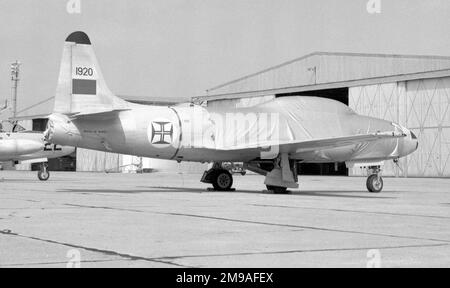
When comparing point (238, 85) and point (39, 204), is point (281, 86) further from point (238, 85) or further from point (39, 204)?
point (39, 204)

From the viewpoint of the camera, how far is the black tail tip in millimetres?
21953

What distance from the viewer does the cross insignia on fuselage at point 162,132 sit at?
73.8 ft

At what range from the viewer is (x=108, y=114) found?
71.3 feet

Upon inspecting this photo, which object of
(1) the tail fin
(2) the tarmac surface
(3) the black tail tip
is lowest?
(2) the tarmac surface

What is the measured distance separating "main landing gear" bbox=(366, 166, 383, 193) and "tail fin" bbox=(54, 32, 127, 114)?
9940 millimetres

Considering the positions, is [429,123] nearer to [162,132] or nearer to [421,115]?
[421,115]

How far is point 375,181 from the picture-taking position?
25.5 meters

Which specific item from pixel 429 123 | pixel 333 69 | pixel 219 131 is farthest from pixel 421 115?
pixel 219 131

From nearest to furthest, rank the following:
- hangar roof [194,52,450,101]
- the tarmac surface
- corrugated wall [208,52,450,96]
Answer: the tarmac surface, hangar roof [194,52,450,101], corrugated wall [208,52,450,96]

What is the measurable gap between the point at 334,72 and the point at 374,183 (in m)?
32.4

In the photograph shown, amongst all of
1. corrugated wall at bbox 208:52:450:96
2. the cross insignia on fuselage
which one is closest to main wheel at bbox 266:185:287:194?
the cross insignia on fuselage

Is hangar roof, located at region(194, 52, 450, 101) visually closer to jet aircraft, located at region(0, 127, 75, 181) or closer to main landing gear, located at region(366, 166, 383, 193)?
main landing gear, located at region(366, 166, 383, 193)
